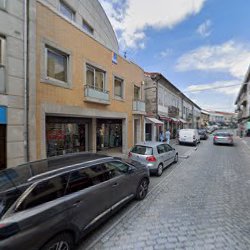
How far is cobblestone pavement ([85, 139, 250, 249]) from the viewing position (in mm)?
3486

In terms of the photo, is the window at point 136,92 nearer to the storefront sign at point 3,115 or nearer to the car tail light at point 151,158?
the car tail light at point 151,158

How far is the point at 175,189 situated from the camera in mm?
6410

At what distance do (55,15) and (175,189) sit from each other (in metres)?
8.21

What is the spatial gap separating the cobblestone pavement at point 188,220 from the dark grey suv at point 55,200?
616mm

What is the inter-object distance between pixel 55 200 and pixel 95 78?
8328mm

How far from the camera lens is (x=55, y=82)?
755 centimetres

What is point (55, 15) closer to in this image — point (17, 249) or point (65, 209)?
point (65, 209)

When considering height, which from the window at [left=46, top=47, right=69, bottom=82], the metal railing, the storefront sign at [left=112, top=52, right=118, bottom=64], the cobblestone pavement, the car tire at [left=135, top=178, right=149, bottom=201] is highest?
the storefront sign at [left=112, top=52, right=118, bottom=64]

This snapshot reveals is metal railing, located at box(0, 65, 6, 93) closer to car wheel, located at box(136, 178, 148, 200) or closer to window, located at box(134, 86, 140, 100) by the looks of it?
car wheel, located at box(136, 178, 148, 200)

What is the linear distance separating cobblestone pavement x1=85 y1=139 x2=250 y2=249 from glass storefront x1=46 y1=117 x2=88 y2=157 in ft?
18.9

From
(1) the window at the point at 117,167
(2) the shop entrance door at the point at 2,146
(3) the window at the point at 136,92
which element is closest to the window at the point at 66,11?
(3) the window at the point at 136,92

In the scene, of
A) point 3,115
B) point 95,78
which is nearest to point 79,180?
point 3,115

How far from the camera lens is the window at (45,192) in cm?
264

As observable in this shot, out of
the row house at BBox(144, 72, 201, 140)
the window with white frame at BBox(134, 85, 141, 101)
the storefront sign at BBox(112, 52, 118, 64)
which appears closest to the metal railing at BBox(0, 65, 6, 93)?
the storefront sign at BBox(112, 52, 118, 64)
